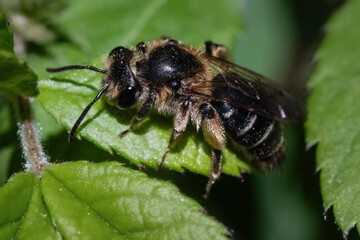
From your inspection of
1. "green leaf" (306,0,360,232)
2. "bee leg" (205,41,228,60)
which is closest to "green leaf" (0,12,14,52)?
"bee leg" (205,41,228,60)

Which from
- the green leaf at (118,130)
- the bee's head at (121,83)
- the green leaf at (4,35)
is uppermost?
A: the green leaf at (4,35)

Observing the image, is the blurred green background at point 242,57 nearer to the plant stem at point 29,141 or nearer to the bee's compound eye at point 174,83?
the plant stem at point 29,141

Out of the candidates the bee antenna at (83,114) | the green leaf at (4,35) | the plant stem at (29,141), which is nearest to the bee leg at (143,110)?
the bee antenna at (83,114)

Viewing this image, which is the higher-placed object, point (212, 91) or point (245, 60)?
point (212, 91)

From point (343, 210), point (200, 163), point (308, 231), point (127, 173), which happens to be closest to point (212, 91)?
point (200, 163)

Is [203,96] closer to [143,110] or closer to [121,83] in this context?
[143,110]

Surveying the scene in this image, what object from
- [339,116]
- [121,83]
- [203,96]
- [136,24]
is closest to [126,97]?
[121,83]

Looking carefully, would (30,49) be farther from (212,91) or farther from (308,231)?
(308,231)
